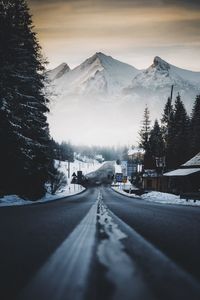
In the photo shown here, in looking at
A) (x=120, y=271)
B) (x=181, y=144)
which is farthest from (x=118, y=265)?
(x=181, y=144)

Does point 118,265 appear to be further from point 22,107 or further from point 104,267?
point 22,107

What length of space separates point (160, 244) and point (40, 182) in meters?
23.3

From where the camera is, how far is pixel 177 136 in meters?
69.0

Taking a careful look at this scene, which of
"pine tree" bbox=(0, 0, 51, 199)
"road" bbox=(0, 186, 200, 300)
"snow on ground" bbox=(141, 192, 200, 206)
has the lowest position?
"snow on ground" bbox=(141, 192, 200, 206)

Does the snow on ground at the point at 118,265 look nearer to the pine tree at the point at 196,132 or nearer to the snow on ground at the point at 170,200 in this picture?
the snow on ground at the point at 170,200

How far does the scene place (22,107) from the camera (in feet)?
82.8

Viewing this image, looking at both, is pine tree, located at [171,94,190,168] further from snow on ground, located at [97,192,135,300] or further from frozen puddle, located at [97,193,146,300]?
frozen puddle, located at [97,193,146,300]

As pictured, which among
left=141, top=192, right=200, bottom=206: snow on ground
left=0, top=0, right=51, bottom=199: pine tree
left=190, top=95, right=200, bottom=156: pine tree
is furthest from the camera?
left=190, top=95, right=200, bottom=156: pine tree

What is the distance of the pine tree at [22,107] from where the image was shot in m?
23.0

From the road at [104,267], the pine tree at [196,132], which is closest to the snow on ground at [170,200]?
the road at [104,267]

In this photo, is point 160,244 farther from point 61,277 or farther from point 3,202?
point 3,202

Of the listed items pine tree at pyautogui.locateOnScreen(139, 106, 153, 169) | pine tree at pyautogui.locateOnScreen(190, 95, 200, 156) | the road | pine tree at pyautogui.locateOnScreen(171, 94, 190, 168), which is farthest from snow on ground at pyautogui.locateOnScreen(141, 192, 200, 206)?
pine tree at pyautogui.locateOnScreen(139, 106, 153, 169)

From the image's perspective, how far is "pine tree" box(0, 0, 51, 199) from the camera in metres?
23.0

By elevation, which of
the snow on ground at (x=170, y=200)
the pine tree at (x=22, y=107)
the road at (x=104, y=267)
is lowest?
the snow on ground at (x=170, y=200)
